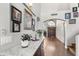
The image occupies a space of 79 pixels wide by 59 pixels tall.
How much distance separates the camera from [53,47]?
4.94 feet

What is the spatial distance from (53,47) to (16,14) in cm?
67

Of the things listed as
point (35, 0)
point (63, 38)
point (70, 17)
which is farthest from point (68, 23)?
point (35, 0)

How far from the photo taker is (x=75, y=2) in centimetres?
151

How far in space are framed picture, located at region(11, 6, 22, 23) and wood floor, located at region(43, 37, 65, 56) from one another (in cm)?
51

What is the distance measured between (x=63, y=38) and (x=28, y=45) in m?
0.49

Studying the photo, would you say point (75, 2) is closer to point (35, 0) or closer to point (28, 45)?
point (35, 0)

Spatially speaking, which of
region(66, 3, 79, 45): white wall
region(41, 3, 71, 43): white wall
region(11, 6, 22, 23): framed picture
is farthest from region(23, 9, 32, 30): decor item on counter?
region(66, 3, 79, 45): white wall

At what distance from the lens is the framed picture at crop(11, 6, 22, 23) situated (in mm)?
1525

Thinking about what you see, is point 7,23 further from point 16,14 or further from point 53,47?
point 53,47

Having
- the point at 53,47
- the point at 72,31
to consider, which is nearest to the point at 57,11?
the point at 72,31

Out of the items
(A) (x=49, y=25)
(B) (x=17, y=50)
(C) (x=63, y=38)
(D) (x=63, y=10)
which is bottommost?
(B) (x=17, y=50)

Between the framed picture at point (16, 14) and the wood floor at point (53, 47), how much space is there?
1.66 feet

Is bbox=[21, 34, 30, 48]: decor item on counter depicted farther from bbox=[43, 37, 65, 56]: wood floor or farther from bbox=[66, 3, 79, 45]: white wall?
bbox=[66, 3, 79, 45]: white wall

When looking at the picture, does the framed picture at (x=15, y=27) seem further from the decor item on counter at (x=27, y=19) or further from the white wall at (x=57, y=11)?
the white wall at (x=57, y=11)
